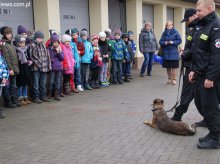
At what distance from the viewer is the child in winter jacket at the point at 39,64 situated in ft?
28.1

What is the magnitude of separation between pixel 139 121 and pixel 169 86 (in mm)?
4687

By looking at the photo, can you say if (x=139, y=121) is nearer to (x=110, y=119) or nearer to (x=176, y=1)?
(x=110, y=119)

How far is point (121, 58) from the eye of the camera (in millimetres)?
11703

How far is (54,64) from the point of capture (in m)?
9.02

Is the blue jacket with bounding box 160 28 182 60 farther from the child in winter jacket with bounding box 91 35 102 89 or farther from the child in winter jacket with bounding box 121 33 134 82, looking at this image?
the child in winter jacket with bounding box 91 35 102 89

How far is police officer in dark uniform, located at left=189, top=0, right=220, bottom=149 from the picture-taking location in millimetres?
4754

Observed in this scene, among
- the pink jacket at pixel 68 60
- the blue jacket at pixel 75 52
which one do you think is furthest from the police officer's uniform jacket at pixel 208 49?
the blue jacket at pixel 75 52

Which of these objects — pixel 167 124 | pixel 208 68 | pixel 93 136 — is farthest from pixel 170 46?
pixel 208 68

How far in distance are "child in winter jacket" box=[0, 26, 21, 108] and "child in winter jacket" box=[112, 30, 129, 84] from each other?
4.08 metres

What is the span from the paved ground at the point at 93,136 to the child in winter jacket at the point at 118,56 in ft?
8.64

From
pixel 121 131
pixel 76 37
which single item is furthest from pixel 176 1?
pixel 121 131

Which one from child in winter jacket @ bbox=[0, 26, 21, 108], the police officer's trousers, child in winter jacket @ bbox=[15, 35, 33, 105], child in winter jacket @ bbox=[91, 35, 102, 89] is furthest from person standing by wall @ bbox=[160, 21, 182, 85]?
the police officer's trousers

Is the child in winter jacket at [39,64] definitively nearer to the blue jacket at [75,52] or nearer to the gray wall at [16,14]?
the blue jacket at [75,52]

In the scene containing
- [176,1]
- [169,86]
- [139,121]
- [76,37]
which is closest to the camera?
[139,121]
